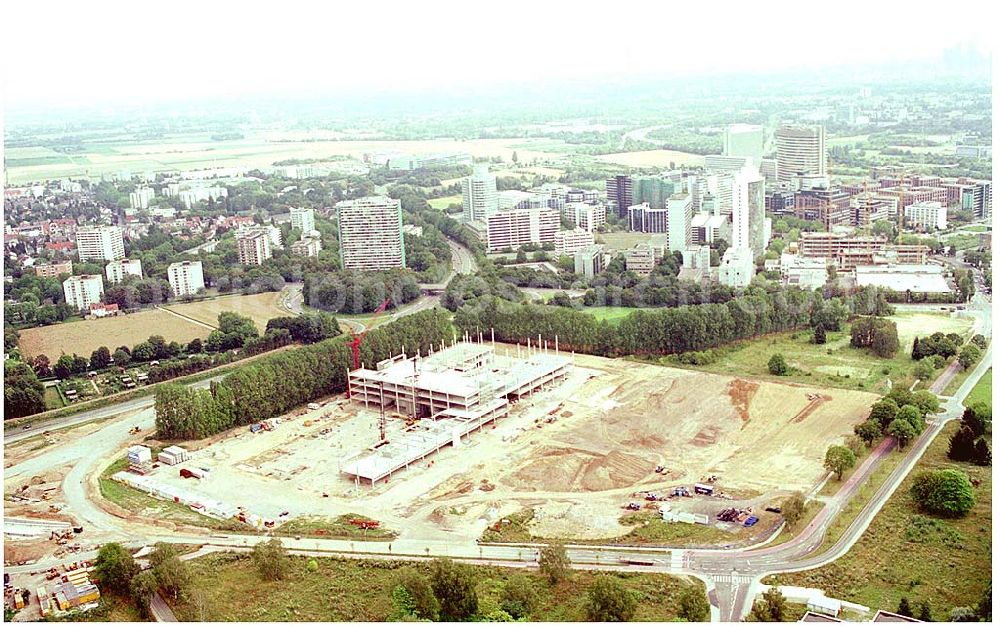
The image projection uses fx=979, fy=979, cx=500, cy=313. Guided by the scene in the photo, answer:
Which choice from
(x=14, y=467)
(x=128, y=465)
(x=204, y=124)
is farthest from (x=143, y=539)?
(x=204, y=124)

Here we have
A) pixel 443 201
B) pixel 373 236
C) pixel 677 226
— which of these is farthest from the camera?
pixel 443 201

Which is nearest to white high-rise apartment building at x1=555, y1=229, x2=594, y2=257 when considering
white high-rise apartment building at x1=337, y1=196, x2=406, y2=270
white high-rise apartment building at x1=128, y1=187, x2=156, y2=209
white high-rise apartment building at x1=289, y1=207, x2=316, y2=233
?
white high-rise apartment building at x1=337, y1=196, x2=406, y2=270

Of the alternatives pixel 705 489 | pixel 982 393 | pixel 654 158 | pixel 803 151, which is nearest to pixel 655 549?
pixel 705 489

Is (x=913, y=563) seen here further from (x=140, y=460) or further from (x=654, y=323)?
(x=140, y=460)

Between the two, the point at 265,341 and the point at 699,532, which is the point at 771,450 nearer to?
the point at 699,532

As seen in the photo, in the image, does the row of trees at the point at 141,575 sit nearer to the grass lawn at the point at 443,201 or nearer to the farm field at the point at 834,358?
the farm field at the point at 834,358

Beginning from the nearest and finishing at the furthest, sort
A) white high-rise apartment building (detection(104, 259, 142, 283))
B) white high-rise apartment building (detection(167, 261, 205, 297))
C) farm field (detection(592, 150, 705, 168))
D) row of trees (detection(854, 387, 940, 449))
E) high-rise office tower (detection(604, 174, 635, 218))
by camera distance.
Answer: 1. row of trees (detection(854, 387, 940, 449))
2. white high-rise apartment building (detection(167, 261, 205, 297))
3. white high-rise apartment building (detection(104, 259, 142, 283))
4. high-rise office tower (detection(604, 174, 635, 218))
5. farm field (detection(592, 150, 705, 168))

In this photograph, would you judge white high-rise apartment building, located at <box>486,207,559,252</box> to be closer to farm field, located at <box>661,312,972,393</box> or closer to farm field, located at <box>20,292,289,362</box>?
farm field, located at <box>20,292,289,362</box>
